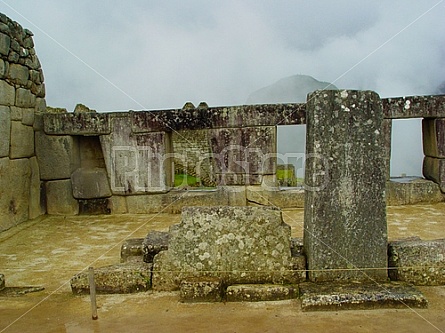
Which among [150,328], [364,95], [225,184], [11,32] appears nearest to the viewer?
[150,328]

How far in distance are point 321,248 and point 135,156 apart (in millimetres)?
5854

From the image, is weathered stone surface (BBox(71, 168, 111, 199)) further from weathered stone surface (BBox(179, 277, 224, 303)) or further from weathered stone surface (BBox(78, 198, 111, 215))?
weathered stone surface (BBox(179, 277, 224, 303))

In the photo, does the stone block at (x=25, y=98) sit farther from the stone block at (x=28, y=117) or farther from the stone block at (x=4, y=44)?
the stone block at (x=4, y=44)

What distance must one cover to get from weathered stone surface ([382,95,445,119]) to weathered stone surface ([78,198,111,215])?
6164 mm

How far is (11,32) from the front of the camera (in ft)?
26.2

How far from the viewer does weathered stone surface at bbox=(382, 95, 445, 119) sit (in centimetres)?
870

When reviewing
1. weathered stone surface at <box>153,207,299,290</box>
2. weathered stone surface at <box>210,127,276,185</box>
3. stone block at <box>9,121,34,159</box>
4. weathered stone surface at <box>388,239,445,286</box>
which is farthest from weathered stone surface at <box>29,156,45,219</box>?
weathered stone surface at <box>388,239,445,286</box>

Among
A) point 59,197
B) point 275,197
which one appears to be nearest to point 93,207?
point 59,197

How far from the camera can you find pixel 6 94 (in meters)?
7.88

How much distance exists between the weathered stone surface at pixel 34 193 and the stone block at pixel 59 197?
197 mm

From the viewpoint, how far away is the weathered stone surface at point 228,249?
4.18 meters

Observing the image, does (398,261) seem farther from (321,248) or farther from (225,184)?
(225,184)

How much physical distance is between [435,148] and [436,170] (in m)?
0.46

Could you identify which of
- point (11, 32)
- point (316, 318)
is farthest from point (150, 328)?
point (11, 32)
